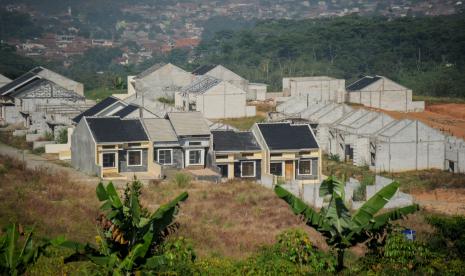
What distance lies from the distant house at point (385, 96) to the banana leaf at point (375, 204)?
3954 cm

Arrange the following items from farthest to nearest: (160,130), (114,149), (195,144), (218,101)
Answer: (218,101)
(160,130)
(195,144)
(114,149)

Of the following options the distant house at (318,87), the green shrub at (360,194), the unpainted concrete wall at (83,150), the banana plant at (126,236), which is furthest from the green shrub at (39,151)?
the banana plant at (126,236)

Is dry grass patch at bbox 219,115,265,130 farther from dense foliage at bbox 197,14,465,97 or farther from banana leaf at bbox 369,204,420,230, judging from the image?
banana leaf at bbox 369,204,420,230

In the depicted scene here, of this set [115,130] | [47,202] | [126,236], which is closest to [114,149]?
[115,130]

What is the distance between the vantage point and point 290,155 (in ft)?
115

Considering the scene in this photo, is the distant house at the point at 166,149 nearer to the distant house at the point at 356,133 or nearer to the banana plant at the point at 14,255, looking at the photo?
the distant house at the point at 356,133

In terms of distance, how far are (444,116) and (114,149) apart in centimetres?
2576

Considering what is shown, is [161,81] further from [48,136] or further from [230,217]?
[230,217]

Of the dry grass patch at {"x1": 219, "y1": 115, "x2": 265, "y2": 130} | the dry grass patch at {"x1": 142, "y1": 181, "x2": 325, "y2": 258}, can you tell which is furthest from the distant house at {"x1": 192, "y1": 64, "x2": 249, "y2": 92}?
the dry grass patch at {"x1": 142, "y1": 181, "x2": 325, "y2": 258}

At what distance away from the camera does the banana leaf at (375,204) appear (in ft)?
54.6

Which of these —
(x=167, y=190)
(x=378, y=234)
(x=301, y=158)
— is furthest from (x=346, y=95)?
(x=378, y=234)

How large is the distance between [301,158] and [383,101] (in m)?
22.2

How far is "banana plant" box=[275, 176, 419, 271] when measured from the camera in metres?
17.0

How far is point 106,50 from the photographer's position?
15725cm
